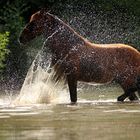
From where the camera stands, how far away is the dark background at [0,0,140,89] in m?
21.7

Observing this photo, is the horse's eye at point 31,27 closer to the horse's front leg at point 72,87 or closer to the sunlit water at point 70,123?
the horse's front leg at point 72,87

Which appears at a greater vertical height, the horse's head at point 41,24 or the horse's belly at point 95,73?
the horse's head at point 41,24

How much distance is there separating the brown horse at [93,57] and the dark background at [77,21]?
8.58 meters

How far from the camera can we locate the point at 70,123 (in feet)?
24.5

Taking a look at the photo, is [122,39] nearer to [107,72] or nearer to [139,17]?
[139,17]

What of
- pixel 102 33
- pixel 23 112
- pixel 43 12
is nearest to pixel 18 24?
pixel 102 33

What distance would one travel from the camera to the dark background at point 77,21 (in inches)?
853

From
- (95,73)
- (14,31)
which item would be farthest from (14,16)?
(95,73)

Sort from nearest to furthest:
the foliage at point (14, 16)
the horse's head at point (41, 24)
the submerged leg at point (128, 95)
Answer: the submerged leg at point (128, 95) → the horse's head at point (41, 24) → the foliage at point (14, 16)

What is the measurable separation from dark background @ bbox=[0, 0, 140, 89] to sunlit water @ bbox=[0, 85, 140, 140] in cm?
1134

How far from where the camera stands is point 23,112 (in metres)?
9.14

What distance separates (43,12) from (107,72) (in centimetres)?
155

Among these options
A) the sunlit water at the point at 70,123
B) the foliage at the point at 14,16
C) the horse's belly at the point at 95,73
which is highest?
the foliage at the point at 14,16

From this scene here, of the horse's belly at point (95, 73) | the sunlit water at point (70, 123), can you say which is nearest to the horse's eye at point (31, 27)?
the horse's belly at point (95, 73)
